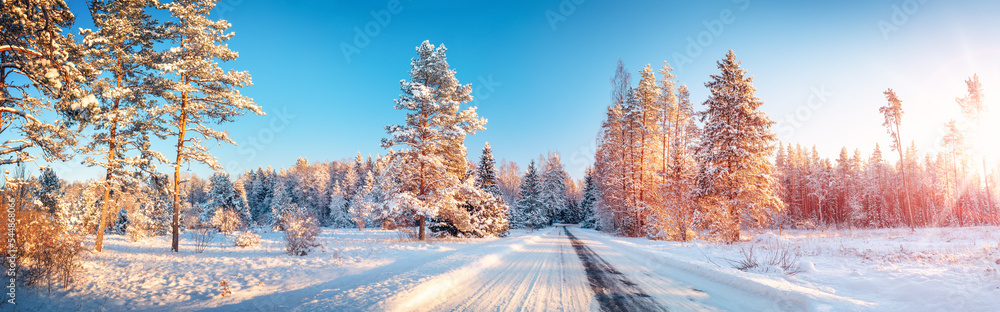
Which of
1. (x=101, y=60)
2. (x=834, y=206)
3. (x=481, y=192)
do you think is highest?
(x=101, y=60)

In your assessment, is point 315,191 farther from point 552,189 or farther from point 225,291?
point 225,291

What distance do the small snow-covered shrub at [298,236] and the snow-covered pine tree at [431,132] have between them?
6.42 meters

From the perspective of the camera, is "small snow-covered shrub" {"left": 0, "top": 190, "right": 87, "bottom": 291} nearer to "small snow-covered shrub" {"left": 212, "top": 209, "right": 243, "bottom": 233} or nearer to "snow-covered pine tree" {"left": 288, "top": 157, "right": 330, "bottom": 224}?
"small snow-covered shrub" {"left": 212, "top": 209, "right": 243, "bottom": 233}

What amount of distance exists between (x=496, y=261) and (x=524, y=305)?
5.56 meters

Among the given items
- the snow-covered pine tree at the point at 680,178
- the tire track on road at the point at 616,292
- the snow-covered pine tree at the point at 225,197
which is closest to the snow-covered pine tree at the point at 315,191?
the snow-covered pine tree at the point at 225,197

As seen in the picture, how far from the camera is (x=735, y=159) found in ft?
58.8

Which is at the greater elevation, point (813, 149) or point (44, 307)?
point (813, 149)

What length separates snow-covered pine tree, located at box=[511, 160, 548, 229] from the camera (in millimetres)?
49094

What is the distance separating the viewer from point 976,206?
45.8 meters

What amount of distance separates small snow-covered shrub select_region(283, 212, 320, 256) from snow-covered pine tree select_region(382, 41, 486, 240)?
6.42 meters

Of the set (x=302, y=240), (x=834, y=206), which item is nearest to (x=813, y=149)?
(x=834, y=206)

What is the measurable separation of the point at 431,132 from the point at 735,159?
1652 centimetres

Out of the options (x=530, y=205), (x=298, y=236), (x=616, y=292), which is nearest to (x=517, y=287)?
(x=616, y=292)

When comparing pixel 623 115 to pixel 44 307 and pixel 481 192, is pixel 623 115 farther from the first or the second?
pixel 44 307
